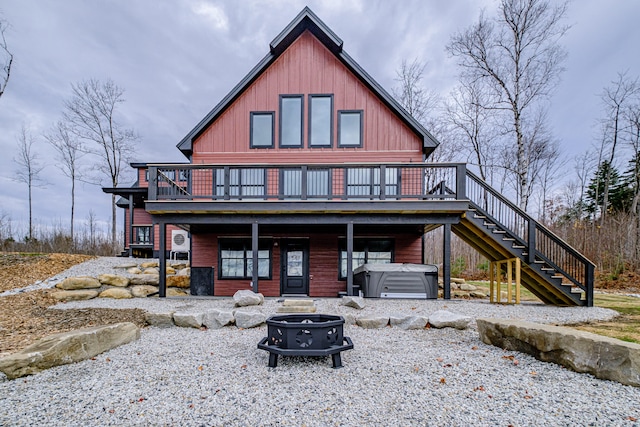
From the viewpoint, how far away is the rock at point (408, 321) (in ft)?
17.8

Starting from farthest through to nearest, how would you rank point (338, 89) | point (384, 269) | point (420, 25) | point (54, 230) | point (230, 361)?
point (54, 230), point (420, 25), point (338, 89), point (384, 269), point (230, 361)

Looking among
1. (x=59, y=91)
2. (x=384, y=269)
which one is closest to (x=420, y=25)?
(x=384, y=269)

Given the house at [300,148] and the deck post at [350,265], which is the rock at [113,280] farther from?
the deck post at [350,265]

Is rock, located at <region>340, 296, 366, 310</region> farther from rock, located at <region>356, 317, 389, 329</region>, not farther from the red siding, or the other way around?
the red siding

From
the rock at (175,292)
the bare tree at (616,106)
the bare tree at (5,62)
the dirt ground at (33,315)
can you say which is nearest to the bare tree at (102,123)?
the bare tree at (5,62)

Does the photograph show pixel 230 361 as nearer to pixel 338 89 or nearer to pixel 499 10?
pixel 338 89

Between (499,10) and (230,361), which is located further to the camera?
(499,10)

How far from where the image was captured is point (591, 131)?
19453 mm

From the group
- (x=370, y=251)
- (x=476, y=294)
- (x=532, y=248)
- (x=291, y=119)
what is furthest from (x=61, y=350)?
(x=476, y=294)

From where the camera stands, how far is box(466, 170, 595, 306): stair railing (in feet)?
24.0

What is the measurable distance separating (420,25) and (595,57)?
37.1 ft

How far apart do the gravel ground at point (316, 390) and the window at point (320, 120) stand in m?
7.34

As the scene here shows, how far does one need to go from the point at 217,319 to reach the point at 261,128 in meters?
6.96

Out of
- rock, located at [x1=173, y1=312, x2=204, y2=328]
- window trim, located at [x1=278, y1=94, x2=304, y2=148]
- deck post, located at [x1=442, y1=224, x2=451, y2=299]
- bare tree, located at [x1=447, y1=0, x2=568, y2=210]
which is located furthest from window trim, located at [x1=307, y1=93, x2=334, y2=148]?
bare tree, located at [x1=447, y1=0, x2=568, y2=210]
